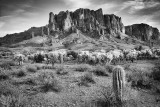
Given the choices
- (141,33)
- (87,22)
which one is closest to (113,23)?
(87,22)

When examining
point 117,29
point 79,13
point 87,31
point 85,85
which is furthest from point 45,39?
point 85,85

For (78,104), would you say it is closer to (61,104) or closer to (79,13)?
(61,104)

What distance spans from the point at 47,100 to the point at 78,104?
139cm

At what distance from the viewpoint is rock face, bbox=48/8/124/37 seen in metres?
145

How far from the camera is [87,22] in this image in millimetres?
154875

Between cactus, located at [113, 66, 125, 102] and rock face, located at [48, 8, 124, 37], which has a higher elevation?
rock face, located at [48, 8, 124, 37]

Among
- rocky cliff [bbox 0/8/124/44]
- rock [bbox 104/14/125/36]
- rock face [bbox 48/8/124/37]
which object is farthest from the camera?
rock [bbox 104/14/125/36]

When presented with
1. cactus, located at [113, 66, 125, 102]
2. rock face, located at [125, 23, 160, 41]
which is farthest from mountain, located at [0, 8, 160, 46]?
cactus, located at [113, 66, 125, 102]

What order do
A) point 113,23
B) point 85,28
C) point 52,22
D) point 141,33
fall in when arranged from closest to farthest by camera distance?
point 85,28 < point 52,22 < point 113,23 < point 141,33

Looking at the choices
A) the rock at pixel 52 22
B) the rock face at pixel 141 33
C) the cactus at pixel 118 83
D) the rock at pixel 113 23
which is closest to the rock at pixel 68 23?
the rock at pixel 52 22

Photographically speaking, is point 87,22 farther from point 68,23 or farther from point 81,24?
point 68,23

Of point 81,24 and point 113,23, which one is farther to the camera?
point 113,23

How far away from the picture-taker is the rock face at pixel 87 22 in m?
145

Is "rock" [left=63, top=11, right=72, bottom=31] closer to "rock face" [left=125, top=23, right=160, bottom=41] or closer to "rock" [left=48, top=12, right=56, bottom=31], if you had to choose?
"rock" [left=48, top=12, right=56, bottom=31]
